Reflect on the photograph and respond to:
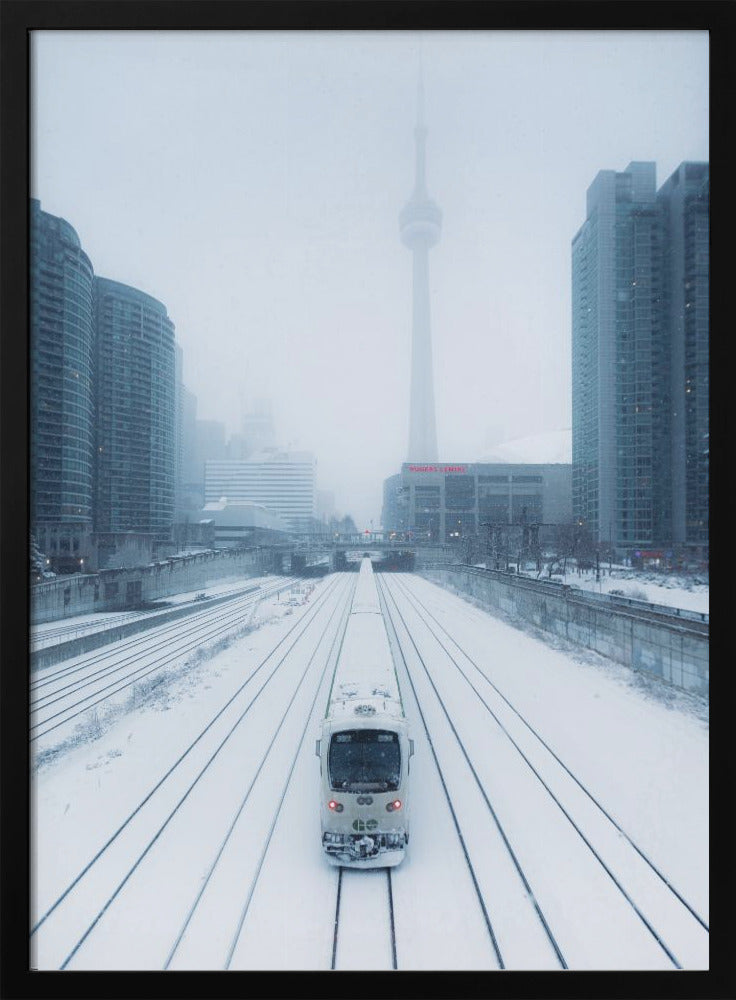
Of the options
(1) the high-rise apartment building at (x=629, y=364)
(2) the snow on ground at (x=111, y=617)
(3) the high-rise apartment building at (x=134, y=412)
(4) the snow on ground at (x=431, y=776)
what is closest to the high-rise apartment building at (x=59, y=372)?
(3) the high-rise apartment building at (x=134, y=412)

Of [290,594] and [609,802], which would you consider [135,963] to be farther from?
[290,594]

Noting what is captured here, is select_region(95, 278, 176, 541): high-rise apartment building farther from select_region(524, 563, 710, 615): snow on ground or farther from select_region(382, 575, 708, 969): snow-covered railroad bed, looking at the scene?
select_region(524, 563, 710, 615): snow on ground

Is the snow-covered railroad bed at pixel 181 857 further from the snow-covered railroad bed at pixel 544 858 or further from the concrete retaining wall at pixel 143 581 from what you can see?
the concrete retaining wall at pixel 143 581

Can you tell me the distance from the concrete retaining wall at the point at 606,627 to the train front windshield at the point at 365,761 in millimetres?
3067

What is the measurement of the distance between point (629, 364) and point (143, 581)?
1488cm

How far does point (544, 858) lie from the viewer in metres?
4.25

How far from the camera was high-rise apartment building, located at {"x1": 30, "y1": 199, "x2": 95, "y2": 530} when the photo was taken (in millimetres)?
2799

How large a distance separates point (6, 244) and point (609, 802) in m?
7.35

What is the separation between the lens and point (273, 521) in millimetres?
13656

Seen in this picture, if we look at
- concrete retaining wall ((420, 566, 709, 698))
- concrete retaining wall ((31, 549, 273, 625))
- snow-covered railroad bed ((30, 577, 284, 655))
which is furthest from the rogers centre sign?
snow-covered railroad bed ((30, 577, 284, 655))

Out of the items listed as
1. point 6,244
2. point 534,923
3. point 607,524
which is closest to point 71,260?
point 6,244

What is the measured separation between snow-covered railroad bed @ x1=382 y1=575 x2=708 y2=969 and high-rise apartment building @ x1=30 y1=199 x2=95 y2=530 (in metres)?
4.72

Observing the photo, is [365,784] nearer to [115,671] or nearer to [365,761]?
[365,761]

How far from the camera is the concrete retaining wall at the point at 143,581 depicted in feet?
35.3
